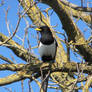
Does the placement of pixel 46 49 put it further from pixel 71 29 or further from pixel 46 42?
pixel 71 29

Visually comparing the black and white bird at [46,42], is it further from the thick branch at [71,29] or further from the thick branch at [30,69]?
the thick branch at [30,69]

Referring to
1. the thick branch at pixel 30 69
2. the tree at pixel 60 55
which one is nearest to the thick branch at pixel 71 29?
the tree at pixel 60 55

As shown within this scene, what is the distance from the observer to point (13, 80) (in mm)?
4207

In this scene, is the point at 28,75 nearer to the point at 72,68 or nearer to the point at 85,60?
the point at 72,68

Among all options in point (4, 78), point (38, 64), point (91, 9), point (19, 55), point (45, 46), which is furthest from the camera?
point (19, 55)

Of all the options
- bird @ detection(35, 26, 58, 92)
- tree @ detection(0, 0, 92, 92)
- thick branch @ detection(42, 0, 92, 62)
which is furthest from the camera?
bird @ detection(35, 26, 58, 92)

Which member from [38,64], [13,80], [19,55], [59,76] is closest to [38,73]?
[38,64]

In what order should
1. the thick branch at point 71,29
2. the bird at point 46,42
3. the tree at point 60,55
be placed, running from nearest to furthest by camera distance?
1. the tree at point 60,55
2. the thick branch at point 71,29
3. the bird at point 46,42

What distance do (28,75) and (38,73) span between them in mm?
293

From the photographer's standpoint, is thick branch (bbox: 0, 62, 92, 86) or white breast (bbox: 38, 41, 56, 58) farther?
white breast (bbox: 38, 41, 56, 58)

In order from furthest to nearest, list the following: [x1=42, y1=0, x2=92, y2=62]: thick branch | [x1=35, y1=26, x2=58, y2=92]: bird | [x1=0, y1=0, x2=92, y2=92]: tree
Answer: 1. [x1=35, y1=26, x2=58, y2=92]: bird
2. [x1=42, y1=0, x2=92, y2=62]: thick branch
3. [x1=0, y1=0, x2=92, y2=92]: tree

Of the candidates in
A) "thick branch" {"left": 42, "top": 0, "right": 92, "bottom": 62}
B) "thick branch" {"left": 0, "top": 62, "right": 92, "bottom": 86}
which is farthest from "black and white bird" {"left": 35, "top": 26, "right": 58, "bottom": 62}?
"thick branch" {"left": 0, "top": 62, "right": 92, "bottom": 86}

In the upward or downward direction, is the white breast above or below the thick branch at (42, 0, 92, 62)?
below

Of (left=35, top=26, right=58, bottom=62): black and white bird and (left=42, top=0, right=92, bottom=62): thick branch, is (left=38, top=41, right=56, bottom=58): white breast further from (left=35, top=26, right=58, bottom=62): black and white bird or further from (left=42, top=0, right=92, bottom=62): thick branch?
(left=42, top=0, right=92, bottom=62): thick branch
